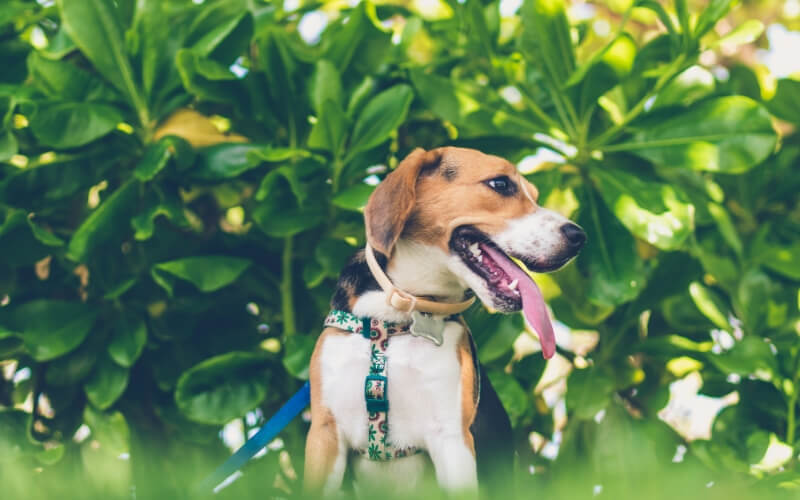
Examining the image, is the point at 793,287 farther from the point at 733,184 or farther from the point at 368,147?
the point at 368,147

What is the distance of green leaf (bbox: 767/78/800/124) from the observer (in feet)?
8.37

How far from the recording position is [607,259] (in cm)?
212

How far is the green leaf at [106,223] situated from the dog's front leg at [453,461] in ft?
3.91

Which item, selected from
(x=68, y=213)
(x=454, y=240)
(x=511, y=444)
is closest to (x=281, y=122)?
(x=68, y=213)

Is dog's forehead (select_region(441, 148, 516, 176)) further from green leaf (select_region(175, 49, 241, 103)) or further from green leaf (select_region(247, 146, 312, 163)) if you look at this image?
green leaf (select_region(175, 49, 241, 103))

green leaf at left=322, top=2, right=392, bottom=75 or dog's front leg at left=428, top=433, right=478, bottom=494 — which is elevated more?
green leaf at left=322, top=2, right=392, bottom=75

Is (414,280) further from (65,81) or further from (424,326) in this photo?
(65,81)

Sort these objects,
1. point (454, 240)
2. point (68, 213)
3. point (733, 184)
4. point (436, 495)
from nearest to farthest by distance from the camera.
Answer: point (436, 495)
point (454, 240)
point (68, 213)
point (733, 184)

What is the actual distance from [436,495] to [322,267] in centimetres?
122

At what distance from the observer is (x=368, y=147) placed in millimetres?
2016

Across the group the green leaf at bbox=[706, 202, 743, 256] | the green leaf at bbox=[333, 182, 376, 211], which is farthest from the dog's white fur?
the green leaf at bbox=[706, 202, 743, 256]

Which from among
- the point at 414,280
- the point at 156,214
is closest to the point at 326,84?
the point at 156,214

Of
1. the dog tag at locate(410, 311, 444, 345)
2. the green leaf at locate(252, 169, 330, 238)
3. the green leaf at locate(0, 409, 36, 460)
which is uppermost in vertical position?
the dog tag at locate(410, 311, 444, 345)

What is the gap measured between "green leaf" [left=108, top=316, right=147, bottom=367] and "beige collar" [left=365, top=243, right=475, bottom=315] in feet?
3.37
